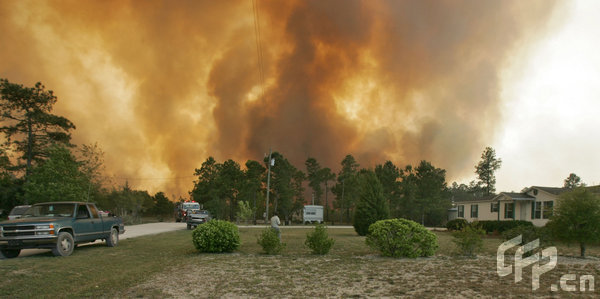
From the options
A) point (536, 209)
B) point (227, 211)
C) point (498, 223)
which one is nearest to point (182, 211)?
point (227, 211)

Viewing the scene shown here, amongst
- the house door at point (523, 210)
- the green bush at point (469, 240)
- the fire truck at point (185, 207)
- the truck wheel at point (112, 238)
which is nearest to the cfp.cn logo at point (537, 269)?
the green bush at point (469, 240)

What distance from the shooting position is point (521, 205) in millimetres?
37719

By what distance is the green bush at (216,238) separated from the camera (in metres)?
14.1

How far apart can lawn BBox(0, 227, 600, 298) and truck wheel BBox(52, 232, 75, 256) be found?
31 cm

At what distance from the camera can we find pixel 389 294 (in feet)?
24.7

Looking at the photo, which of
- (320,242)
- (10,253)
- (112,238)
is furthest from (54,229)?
(320,242)

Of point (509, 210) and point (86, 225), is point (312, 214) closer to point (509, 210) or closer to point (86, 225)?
point (509, 210)

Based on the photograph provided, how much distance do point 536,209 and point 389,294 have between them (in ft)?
114

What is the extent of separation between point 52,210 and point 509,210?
39.2 m

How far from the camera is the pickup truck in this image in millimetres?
12352

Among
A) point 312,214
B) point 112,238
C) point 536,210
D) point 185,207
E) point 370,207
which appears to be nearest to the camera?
point 112,238

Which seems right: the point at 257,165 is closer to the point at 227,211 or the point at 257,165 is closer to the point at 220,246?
the point at 227,211

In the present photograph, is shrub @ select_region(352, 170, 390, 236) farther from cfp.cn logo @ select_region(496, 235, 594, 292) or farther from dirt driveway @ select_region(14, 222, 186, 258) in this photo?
dirt driveway @ select_region(14, 222, 186, 258)

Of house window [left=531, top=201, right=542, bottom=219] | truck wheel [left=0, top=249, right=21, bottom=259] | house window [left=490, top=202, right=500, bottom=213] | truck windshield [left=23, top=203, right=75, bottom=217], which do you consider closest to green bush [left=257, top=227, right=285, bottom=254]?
truck windshield [left=23, top=203, right=75, bottom=217]
